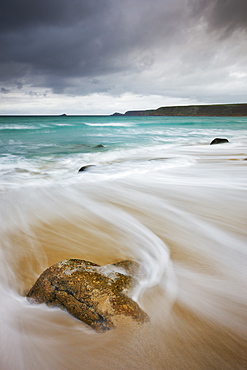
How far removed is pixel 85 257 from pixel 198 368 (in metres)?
1.60

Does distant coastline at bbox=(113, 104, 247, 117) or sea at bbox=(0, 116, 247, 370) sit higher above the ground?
distant coastline at bbox=(113, 104, 247, 117)

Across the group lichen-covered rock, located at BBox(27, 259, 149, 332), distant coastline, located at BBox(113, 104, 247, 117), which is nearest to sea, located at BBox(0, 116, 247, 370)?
lichen-covered rock, located at BBox(27, 259, 149, 332)

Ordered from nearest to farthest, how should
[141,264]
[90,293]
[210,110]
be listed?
[90,293] → [141,264] → [210,110]

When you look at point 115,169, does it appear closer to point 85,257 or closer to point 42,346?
point 85,257

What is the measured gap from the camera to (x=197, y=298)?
6.45 feet

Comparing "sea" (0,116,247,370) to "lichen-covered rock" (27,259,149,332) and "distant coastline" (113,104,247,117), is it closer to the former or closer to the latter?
"lichen-covered rock" (27,259,149,332)

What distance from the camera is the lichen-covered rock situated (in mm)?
1632

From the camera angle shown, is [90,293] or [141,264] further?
[141,264]

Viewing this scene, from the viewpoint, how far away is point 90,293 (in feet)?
5.64

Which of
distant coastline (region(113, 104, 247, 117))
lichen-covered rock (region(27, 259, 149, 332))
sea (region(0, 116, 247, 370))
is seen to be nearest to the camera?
sea (region(0, 116, 247, 370))

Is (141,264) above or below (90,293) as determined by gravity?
below

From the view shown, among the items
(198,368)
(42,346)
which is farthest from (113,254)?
(198,368)

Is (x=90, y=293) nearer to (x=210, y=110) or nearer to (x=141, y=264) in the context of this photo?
(x=141, y=264)

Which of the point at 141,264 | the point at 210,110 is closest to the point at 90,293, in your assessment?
the point at 141,264
